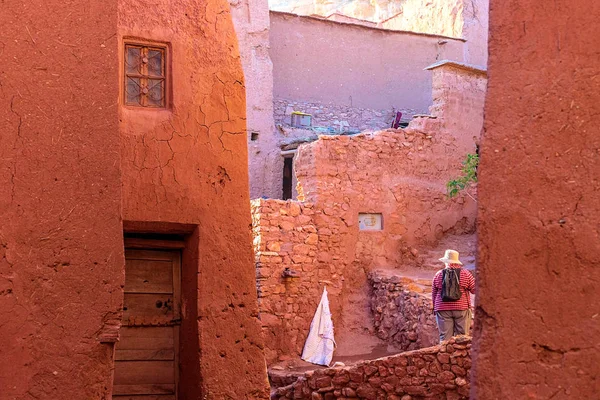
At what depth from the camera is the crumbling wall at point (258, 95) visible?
709 inches

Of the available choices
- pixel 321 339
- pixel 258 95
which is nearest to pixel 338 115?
pixel 258 95

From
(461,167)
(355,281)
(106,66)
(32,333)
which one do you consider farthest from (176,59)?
(461,167)

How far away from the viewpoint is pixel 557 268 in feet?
11.0

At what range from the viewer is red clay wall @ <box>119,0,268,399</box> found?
266 inches

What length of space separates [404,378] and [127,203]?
4159mm

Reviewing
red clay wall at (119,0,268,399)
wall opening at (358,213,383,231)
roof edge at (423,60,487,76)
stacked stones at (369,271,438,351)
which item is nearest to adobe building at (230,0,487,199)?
roof edge at (423,60,487,76)

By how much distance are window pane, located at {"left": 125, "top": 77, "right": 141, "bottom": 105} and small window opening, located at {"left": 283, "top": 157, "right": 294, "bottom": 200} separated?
11279mm

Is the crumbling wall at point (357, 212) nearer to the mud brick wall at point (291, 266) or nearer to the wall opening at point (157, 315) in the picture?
the mud brick wall at point (291, 266)

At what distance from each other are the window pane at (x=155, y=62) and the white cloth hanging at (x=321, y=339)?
6.33 metres

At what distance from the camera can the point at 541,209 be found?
3428 mm

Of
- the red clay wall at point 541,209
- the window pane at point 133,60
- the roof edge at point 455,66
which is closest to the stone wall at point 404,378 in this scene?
the window pane at point 133,60

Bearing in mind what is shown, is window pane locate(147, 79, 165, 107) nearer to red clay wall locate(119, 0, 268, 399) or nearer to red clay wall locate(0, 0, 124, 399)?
red clay wall locate(119, 0, 268, 399)

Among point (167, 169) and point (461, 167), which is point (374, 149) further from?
point (167, 169)

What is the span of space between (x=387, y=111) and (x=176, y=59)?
1351 cm
